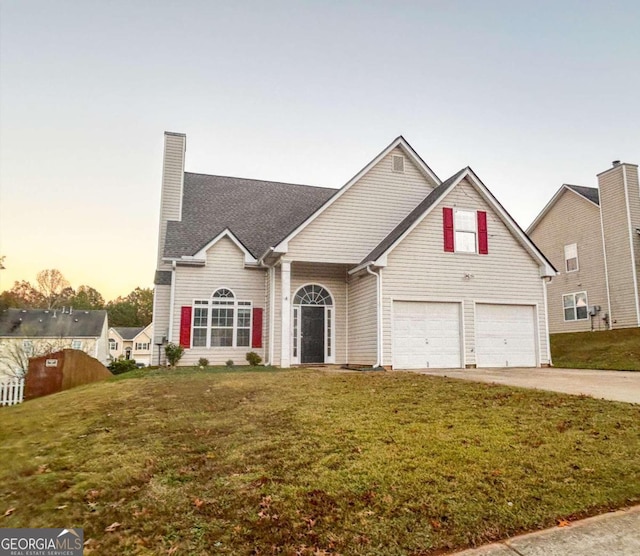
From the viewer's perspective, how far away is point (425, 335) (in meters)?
14.1

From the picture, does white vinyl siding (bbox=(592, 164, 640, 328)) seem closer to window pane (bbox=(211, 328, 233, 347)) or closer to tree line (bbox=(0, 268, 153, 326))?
window pane (bbox=(211, 328, 233, 347))

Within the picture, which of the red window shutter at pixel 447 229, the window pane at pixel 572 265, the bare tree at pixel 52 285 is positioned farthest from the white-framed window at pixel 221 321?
the bare tree at pixel 52 285

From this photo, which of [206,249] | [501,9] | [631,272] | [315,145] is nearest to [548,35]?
[501,9]

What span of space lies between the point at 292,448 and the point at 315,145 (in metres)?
17.0

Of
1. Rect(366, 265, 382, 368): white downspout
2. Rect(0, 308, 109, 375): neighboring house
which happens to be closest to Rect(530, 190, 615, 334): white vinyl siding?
Rect(366, 265, 382, 368): white downspout

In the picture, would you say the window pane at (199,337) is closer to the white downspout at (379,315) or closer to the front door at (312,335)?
the front door at (312,335)

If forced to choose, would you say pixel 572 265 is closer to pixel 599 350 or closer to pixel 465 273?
pixel 599 350

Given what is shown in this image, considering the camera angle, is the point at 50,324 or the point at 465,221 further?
the point at 50,324

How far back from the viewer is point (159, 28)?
1388 centimetres

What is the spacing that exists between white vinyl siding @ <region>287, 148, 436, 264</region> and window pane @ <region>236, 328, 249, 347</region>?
11.5ft

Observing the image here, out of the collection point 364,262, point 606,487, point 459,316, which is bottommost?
point 606,487

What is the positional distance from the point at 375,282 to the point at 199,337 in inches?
256

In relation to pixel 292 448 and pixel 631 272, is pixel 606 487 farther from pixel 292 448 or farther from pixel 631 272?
pixel 631 272

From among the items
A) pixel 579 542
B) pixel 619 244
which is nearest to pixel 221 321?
pixel 579 542
